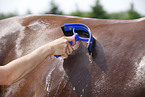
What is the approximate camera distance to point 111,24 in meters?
0.92

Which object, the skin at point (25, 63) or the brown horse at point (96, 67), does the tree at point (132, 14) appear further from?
the skin at point (25, 63)

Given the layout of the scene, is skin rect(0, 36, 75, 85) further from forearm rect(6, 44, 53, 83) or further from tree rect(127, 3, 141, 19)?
tree rect(127, 3, 141, 19)

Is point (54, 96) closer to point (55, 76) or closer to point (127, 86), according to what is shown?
point (55, 76)

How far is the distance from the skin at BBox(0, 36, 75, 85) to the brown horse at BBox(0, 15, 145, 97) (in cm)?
14

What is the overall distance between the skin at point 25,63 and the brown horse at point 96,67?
5.4 inches

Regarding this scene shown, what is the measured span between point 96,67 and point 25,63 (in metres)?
0.38

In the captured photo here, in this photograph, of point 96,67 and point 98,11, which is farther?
point 98,11

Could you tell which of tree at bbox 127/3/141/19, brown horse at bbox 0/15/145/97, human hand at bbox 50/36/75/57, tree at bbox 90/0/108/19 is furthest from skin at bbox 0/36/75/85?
tree at bbox 90/0/108/19

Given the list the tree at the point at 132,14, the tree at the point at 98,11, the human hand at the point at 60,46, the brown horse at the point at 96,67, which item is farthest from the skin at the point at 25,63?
the tree at the point at 98,11

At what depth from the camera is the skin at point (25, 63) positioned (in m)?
0.65

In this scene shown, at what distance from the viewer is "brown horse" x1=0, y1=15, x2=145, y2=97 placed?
72 cm

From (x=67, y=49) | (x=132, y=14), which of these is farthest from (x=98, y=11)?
(x=67, y=49)

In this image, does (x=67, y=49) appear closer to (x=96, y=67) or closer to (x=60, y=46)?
(x=60, y=46)

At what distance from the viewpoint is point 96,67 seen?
0.79 m
